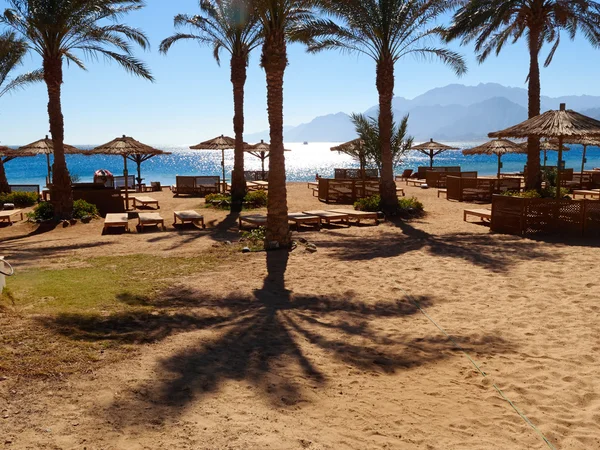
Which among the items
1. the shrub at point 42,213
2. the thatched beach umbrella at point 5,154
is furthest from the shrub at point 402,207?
the thatched beach umbrella at point 5,154

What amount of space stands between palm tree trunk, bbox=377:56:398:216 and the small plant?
17.4 ft

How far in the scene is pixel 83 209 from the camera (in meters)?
17.2

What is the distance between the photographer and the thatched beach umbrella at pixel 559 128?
494 inches

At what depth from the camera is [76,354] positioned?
202 inches

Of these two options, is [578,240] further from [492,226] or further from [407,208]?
[407,208]

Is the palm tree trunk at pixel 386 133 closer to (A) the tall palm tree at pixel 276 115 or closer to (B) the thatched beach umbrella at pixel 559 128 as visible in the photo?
(B) the thatched beach umbrella at pixel 559 128

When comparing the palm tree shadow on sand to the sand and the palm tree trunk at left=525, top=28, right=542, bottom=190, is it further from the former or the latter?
the palm tree trunk at left=525, top=28, right=542, bottom=190

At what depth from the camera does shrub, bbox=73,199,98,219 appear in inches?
664

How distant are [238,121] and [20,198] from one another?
9883 mm

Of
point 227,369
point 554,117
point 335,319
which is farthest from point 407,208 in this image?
point 227,369

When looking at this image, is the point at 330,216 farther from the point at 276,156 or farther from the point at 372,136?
the point at 372,136

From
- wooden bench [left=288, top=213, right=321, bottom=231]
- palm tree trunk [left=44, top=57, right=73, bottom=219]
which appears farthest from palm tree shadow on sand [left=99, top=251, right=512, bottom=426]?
palm tree trunk [left=44, top=57, right=73, bottom=219]

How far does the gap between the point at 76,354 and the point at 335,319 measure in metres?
3.15

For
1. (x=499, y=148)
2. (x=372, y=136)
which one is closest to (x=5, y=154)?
(x=372, y=136)
